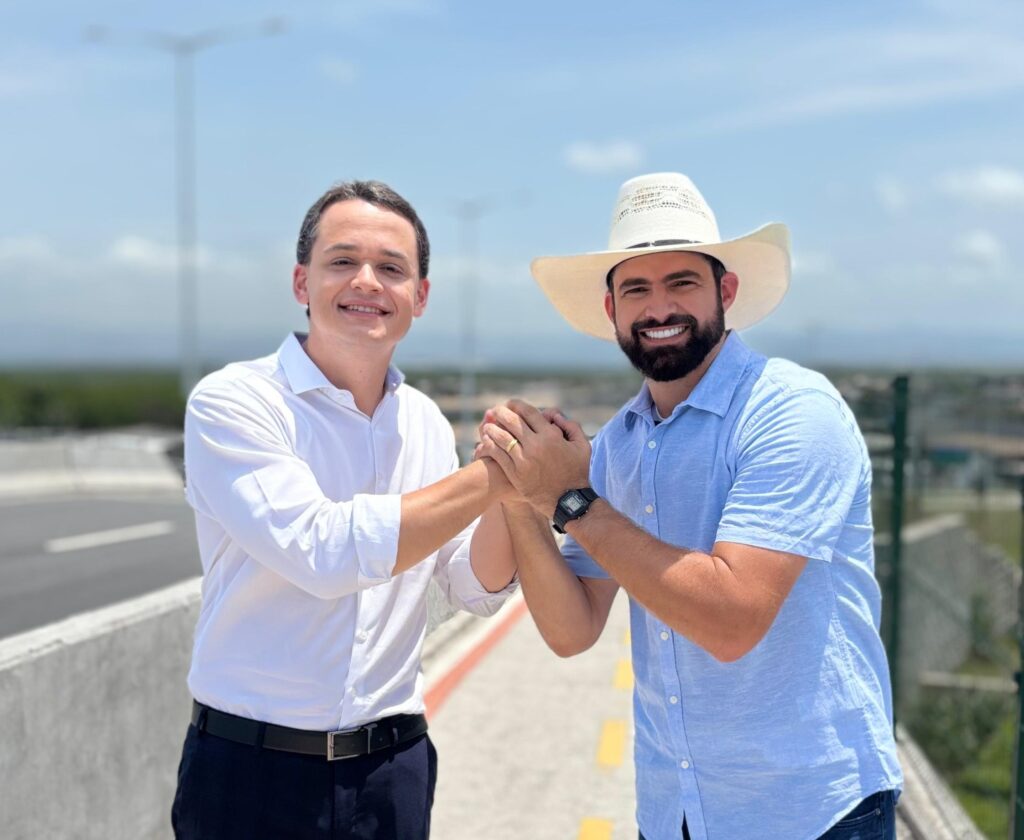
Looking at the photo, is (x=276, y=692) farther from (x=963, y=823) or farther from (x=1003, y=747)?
(x=1003, y=747)

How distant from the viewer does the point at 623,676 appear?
6910 millimetres

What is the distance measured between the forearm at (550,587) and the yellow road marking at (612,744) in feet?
9.76

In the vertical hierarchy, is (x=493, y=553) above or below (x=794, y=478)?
below

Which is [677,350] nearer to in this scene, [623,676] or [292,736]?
[292,736]

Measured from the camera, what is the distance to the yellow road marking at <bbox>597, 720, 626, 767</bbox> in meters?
5.52

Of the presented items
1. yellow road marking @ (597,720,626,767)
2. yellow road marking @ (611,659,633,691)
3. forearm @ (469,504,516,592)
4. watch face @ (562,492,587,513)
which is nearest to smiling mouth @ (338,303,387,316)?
forearm @ (469,504,516,592)

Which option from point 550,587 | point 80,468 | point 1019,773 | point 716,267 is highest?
point 716,267

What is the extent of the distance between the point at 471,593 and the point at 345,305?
0.79m

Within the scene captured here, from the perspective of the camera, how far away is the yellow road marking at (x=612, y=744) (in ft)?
18.1

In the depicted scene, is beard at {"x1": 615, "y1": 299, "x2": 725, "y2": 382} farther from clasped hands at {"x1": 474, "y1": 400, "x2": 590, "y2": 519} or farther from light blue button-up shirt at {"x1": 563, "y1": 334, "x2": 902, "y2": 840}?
clasped hands at {"x1": 474, "y1": 400, "x2": 590, "y2": 519}

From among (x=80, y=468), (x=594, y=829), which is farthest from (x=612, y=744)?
(x=80, y=468)

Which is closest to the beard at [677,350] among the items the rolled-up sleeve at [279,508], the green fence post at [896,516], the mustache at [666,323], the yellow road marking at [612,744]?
the mustache at [666,323]

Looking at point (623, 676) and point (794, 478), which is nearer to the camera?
point (794, 478)

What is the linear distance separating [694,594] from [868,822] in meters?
0.62
